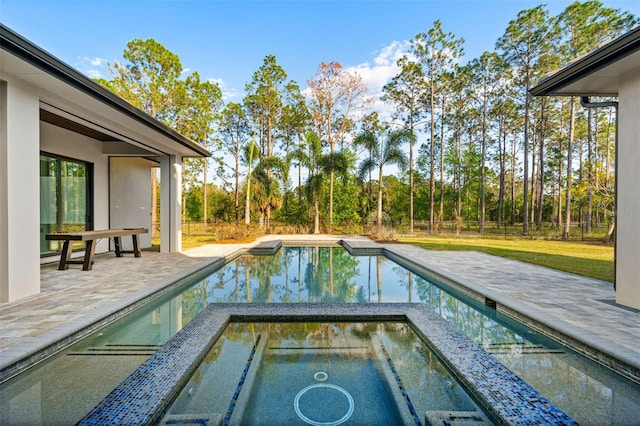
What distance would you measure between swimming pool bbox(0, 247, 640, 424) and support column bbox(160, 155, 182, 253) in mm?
3184

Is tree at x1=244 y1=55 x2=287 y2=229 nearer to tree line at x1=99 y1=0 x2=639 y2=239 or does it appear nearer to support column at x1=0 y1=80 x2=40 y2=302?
tree line at x1=99 y1=0 x2=639 y2=239

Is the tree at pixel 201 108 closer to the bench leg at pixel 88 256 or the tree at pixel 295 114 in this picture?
the tree at pixel 295 114

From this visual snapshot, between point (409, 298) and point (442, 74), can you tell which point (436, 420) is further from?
point (442, 74)

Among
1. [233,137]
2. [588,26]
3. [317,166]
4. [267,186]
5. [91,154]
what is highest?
[588,26]

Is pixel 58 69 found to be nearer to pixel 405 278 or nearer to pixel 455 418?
pixel 455 418

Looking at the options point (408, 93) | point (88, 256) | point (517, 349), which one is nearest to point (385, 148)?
point (408, 93)

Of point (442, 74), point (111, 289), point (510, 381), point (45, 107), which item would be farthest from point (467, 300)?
point (442, 74)

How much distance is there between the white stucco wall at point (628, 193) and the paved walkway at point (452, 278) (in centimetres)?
32

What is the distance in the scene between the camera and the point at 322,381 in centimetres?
270

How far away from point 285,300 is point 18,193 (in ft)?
12.9

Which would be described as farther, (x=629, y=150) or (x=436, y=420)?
(x=629, y=150)

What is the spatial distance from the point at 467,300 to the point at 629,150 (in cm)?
288

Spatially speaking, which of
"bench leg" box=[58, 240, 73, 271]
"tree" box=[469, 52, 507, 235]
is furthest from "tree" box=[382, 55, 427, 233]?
"bench leg" box=[58, 240, 73, 271]

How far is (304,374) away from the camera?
2.82 metres
